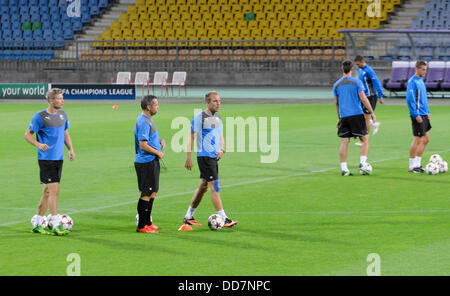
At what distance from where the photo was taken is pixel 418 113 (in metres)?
15.5

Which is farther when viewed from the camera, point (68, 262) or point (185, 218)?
point (185, 218)

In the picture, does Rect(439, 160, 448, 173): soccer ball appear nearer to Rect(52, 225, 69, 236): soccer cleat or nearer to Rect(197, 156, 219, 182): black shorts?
Rect(197, 156, 219, 182): black shorts

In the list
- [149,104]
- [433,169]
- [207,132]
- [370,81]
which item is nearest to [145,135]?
[149,104]

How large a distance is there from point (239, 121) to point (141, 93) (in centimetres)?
1741

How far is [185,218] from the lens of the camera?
35.7 ft

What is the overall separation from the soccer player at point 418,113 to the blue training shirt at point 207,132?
583cm

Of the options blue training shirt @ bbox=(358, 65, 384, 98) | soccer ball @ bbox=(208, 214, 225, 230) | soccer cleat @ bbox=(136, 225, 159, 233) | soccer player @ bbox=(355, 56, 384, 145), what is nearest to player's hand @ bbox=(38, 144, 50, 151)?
soccer cleat @ bbox=(136, 225, 159, 233)

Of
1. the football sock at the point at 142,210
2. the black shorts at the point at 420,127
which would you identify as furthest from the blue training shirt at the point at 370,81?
the football sock at the point at 142,210

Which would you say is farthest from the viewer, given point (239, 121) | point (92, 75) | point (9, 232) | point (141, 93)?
point (92, 75)

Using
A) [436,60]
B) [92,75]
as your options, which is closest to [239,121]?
[436,60]

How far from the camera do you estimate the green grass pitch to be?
8789 mm
